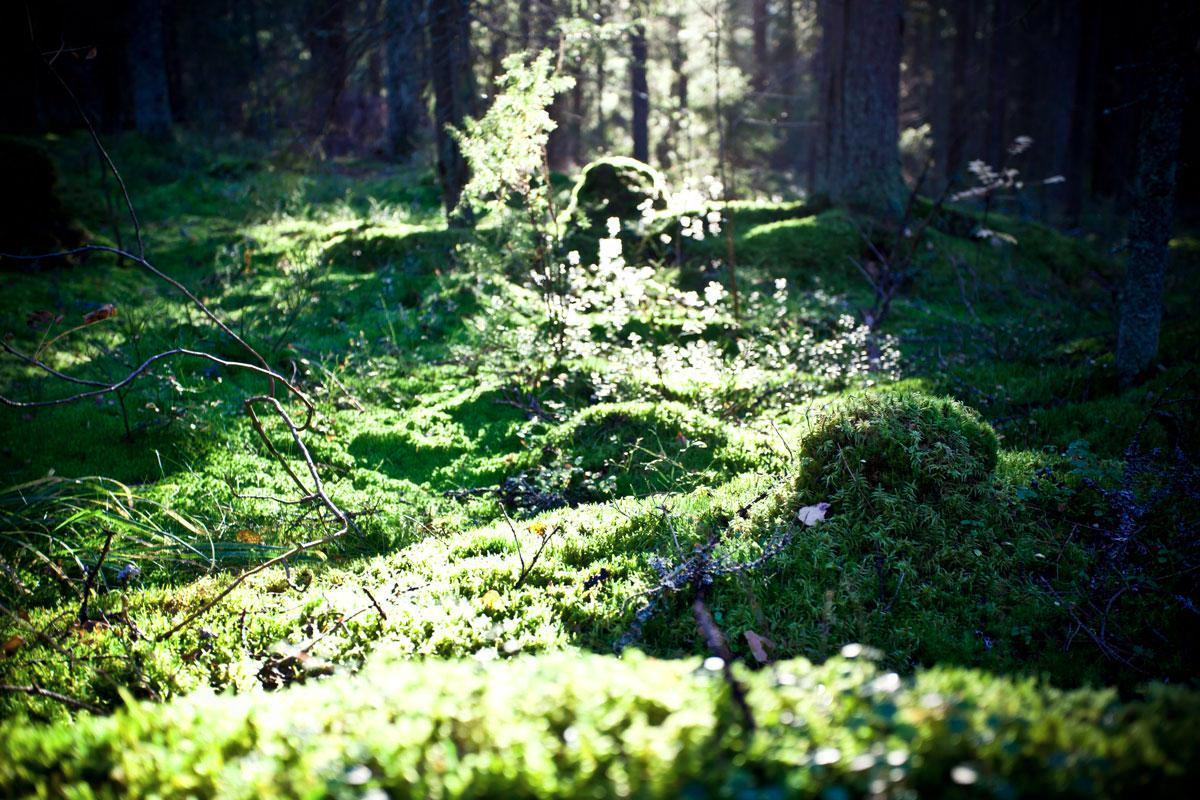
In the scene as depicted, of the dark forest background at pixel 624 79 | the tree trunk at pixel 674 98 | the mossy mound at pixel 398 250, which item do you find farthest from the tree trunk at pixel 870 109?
the tree trunk at pixel 674 98

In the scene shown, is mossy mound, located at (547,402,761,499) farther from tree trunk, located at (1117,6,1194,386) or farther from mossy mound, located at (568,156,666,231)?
mossy mound, located at (568,156,666,231)

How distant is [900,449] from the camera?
12.6ft

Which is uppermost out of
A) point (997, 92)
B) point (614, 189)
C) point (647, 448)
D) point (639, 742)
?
point (997, 92)

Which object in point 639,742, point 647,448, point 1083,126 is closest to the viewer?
point 639,742

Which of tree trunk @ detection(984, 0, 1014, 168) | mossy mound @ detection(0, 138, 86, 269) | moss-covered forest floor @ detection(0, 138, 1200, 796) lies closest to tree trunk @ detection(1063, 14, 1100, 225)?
tree trunk @ detection(984, 0, 1014, 168)

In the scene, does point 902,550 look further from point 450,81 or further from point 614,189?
point 450,81

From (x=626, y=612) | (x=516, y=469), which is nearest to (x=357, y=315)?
(x=516, y=469)

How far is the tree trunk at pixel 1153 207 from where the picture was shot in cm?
468

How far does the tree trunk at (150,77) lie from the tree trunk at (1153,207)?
65.7 ft

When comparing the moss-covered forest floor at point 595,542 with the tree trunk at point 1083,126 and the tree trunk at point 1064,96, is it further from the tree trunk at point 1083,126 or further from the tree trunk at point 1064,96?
the tree trunk at point 1064,96

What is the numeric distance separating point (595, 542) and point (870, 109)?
33.2ft

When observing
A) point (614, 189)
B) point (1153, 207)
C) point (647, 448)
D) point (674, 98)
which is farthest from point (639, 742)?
point (674, 98)

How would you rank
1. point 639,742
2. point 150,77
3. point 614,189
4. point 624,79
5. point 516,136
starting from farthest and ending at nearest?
point 624,79
point 150,77
point 614,189
point 516,136
point 639,742

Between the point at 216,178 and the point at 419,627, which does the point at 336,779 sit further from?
the point at 216,178
